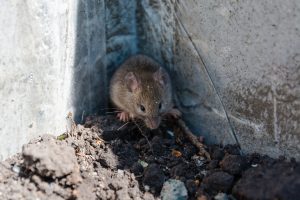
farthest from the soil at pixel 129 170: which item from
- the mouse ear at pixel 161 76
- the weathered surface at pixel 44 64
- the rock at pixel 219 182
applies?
the mouse ear at pixel 161 76

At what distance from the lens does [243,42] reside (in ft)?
13.8

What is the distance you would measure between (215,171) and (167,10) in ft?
5.48

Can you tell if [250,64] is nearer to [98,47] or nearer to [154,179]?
[154,179]

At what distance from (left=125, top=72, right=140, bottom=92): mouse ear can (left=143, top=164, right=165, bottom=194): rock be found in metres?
1.47

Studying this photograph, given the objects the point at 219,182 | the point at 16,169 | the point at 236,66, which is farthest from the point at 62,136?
the point at 236,66

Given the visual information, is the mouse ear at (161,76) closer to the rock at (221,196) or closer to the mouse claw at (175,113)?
the mouse claw at (175,113)

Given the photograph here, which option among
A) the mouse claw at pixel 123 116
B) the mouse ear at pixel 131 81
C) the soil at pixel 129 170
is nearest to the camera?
the soil at pixel 129 170

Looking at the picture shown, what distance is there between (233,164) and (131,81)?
173 centimetres

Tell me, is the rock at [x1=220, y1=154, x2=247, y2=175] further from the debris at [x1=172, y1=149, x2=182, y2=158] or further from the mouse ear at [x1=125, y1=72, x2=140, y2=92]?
the mouse ear at [x1=125, y1=72, x2=140, y2=92]

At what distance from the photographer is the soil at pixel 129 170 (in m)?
3.78

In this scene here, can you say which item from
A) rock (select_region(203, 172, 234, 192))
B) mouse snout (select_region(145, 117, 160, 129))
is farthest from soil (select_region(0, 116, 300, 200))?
mouse snout (select_region(145, 117, 160, 129))

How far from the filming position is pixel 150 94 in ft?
17.8

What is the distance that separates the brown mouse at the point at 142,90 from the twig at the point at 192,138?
6.7 inches

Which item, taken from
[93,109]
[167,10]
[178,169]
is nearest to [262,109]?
[178,169]
